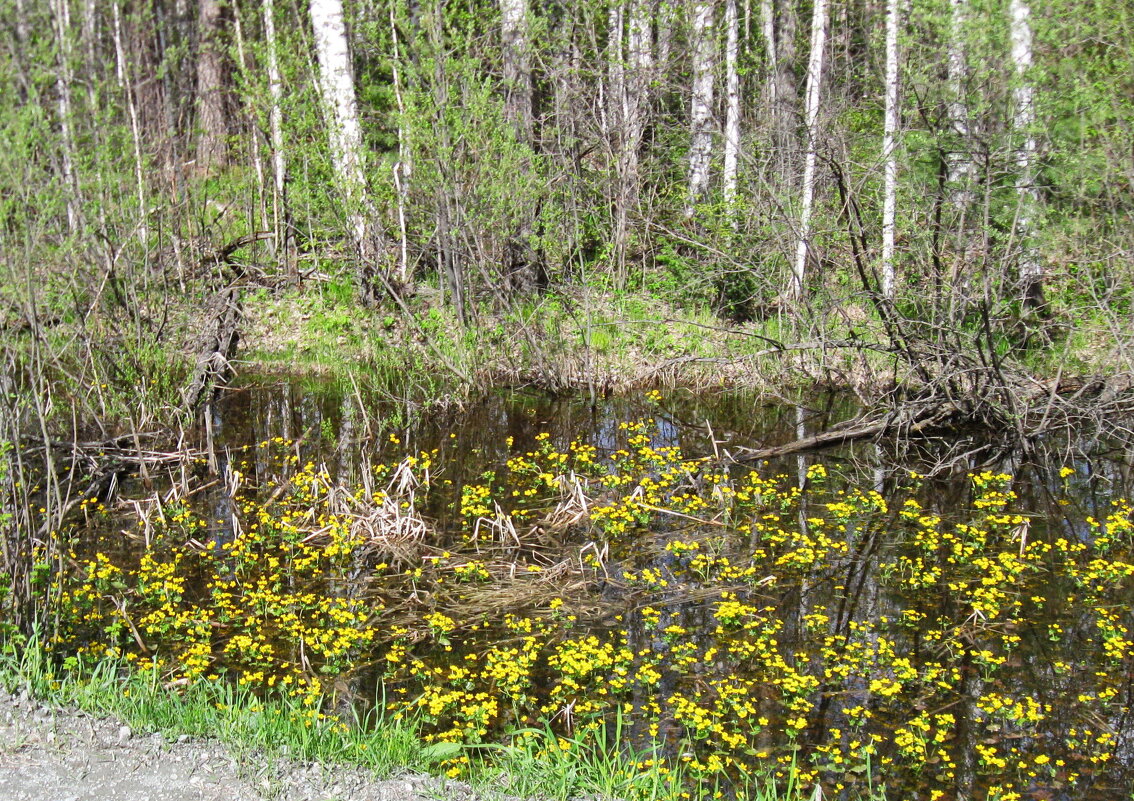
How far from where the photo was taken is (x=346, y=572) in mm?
7398

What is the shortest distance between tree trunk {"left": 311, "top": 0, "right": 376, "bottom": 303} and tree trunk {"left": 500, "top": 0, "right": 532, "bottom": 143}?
2.03 m

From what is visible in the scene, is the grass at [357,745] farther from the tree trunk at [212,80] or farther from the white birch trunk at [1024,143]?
the tree trunk at [212,80]

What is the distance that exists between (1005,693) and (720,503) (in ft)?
10.3

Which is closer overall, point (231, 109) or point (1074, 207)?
point (1074, 207)

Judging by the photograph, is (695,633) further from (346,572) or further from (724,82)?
(724,82)

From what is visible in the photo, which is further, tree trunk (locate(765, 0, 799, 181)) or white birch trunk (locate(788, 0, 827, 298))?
white birch trunk (locate(788, 0, 827, 298))

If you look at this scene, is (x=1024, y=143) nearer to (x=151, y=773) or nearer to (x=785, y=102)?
(x=785, y=102)

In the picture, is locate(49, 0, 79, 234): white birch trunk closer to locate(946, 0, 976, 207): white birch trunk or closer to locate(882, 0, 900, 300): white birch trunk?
locate(946, 0, 976, 207): white birch trunk

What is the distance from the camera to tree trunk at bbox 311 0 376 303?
1134 cm

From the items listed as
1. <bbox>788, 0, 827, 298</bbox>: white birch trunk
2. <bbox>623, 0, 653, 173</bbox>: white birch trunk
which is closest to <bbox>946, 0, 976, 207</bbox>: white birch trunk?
<bbox>788, 0, 827, 298</bbox>: white birch trunk

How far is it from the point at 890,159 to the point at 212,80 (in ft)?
50.5

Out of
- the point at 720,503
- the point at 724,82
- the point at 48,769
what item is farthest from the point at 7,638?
the point at 724,82

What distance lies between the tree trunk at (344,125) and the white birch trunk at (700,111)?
515 cm

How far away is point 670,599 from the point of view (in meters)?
6.91
